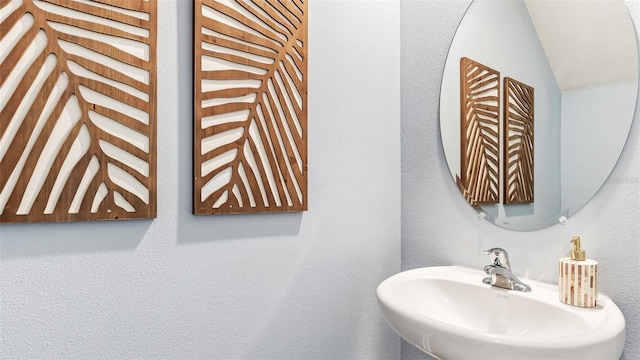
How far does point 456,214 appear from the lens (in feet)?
4.44

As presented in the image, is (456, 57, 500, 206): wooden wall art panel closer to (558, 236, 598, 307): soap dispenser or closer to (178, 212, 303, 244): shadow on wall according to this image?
(558, 236, 598, 307): soap dispenser

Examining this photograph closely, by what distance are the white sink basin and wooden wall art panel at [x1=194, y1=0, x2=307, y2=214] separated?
1.41 ft

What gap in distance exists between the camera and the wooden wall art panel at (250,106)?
1084 millimetres

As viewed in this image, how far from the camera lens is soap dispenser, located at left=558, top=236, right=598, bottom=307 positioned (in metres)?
0.96

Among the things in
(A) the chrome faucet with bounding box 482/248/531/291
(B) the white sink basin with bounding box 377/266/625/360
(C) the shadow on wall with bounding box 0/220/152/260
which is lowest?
(B) the white sink basin with bounding box 377/266/625/360

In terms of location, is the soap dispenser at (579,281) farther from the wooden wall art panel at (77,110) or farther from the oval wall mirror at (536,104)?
the wooden wall art panel at (77,110)

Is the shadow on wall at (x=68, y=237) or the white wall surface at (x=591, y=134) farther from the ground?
the white wall surface at (x=591, y=134)

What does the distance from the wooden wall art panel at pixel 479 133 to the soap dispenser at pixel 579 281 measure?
30 centimetres

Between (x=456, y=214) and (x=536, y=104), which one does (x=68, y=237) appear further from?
(x=536, y=104)

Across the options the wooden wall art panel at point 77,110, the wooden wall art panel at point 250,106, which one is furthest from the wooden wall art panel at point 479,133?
the wooden wall art panel at point 77,110

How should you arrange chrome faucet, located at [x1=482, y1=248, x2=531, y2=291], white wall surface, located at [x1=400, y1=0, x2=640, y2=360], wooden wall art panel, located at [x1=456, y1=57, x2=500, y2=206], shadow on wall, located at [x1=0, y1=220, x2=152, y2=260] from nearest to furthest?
shadow on wall, located at [x1=0, y1=220, x2=152, y2=260] → white wall surface, located at [x1=400, y1=0, x2=640, y2=360] → chrome faucet, located at [x1=482, y1=248, x2=531, y2=291] → wooden wall art panel, located at [x1=456, y1=57, x2=500, y2=206]

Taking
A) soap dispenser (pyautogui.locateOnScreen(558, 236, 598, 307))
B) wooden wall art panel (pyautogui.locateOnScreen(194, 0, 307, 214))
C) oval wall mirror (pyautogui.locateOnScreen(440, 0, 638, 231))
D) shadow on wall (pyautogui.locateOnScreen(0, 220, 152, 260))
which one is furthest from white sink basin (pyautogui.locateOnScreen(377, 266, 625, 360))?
shadow on wall (pyautogui.locateOnScreen(0, 220, 152, 260))

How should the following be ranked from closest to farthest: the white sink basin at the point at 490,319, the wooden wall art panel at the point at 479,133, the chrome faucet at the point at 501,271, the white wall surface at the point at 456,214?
the white sink basin at the point at 490,319
the white wall surface at the point at 456,214
the chrome faucet at the point at 501,271
the wooden wall art panel at the point at 479,133

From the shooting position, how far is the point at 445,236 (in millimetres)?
1381
